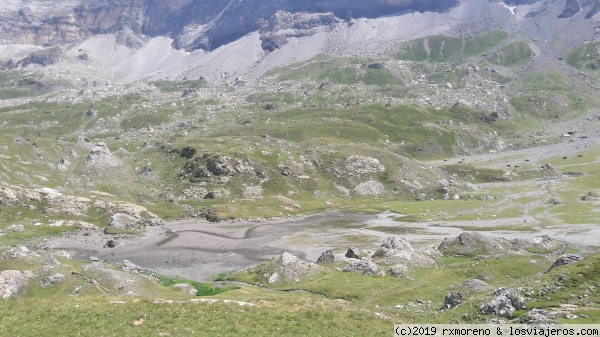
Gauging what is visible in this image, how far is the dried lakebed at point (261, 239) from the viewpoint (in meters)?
101

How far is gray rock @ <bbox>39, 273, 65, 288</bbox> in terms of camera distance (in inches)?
2404

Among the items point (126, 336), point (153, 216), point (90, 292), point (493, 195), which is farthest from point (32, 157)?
point (493, 195)

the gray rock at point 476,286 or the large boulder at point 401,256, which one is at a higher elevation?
the gray rock at point 476,286

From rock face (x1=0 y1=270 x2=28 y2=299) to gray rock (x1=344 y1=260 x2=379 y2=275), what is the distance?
53.0 meters

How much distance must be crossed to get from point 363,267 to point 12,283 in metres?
56.1

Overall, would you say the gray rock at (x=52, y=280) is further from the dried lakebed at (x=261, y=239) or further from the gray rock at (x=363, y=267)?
the gray rock at (x=363, y=267)

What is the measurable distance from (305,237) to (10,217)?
9775cm

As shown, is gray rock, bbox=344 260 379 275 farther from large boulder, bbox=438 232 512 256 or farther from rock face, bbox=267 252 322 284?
large boulder, bbox=438 232 512 256

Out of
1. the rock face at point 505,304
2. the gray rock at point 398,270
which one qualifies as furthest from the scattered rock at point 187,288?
the rock face at point 505,304

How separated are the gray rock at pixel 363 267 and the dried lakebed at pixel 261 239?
19.1m

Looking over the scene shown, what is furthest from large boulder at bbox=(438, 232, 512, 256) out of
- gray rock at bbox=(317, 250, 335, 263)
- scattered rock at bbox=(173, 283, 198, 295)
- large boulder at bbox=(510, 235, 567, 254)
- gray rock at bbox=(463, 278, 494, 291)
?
scattered rock at bbox=(173, 283, 198, 295)

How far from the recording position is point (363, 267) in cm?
7681

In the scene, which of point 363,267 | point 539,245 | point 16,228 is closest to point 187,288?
point 363,267

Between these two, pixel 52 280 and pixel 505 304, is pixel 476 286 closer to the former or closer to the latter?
pixel 505 304
